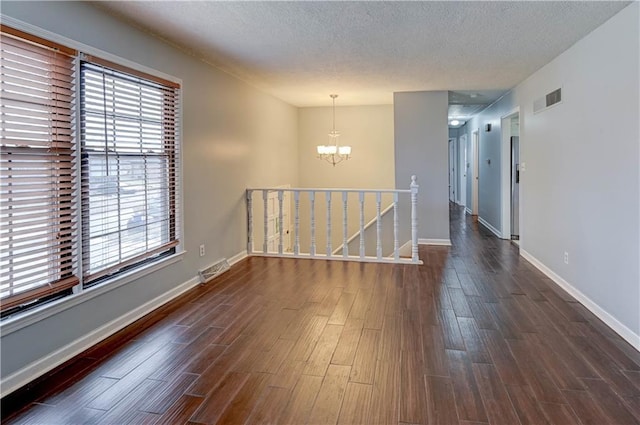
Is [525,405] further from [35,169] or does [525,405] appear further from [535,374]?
[35,169]

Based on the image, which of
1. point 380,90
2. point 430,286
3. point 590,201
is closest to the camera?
point 590,201

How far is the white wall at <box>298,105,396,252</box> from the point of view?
24.2ft

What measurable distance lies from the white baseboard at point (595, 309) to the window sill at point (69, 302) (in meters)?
3.65

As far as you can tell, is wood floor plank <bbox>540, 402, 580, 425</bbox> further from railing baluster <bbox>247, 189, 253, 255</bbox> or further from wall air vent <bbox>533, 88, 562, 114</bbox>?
railing baluster <bbox>247, 189, 253, 255</bbox>

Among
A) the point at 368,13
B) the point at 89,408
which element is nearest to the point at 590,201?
the point at 368,13

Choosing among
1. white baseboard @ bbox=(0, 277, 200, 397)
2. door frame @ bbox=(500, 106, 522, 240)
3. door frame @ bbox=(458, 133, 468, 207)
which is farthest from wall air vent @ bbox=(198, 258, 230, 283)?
door frame @ bbox=(458, 133, 468, 207)

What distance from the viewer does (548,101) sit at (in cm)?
430

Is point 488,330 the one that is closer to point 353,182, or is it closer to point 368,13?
point 368,13

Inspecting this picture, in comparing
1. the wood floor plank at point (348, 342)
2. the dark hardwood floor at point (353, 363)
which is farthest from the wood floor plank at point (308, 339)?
the wood floor plank at point (348, 342)

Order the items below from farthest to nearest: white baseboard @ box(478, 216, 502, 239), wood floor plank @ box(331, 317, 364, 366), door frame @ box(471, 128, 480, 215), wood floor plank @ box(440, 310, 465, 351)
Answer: door frame @ box(471, 128, 480, 215) < white baseboard @ box(478, 216, 502, 239) < wood floor plank @ box(440, 310, 465, 351) < wood floor plank @ box(331, 317, 364, 366)

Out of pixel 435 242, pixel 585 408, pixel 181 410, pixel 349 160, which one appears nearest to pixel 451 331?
pixel 585 408

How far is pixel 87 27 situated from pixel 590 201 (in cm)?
410

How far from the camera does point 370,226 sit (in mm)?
7121

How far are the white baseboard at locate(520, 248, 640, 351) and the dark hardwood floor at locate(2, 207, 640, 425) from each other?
6 cm
